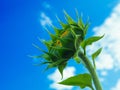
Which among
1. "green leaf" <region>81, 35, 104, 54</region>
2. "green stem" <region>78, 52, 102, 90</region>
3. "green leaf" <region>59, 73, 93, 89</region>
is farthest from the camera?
"green leaf" <region>81, 35, 104, 54</region>

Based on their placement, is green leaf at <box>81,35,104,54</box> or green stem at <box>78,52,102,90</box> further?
green leaf at <box>81,35,104,54</box>

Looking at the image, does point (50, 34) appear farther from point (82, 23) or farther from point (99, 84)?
point (99, 84)

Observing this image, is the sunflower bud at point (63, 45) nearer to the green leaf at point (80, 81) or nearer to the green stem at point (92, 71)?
the green stem at point (92, 71)

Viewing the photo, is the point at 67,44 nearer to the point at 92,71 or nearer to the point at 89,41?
the point at 89,41

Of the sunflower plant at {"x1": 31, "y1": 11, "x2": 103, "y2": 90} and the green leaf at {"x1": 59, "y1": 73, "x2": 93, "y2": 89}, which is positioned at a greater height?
the sunflower plant at {"x1": 31, "y1": 11, "x2": 103, "y2": 90}

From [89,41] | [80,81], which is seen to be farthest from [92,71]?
[89,41]

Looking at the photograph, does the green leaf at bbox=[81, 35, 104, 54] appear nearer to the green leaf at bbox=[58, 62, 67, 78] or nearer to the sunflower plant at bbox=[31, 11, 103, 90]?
the sunflower plant at bbox=[31, 11, 103, 90]

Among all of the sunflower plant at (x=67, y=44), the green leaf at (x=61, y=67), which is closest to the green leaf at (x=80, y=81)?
the sunflower plant at (x=67, y=44)

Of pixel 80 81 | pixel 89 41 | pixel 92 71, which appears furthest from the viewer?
pixel 89 41

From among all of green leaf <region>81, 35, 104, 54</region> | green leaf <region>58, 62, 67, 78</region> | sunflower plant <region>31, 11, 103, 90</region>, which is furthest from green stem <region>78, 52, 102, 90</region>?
green leaf <region>58, 62, 67, 78</region>

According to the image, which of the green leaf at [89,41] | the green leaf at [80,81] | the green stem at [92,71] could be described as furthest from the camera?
the green leaf at [89,41]
